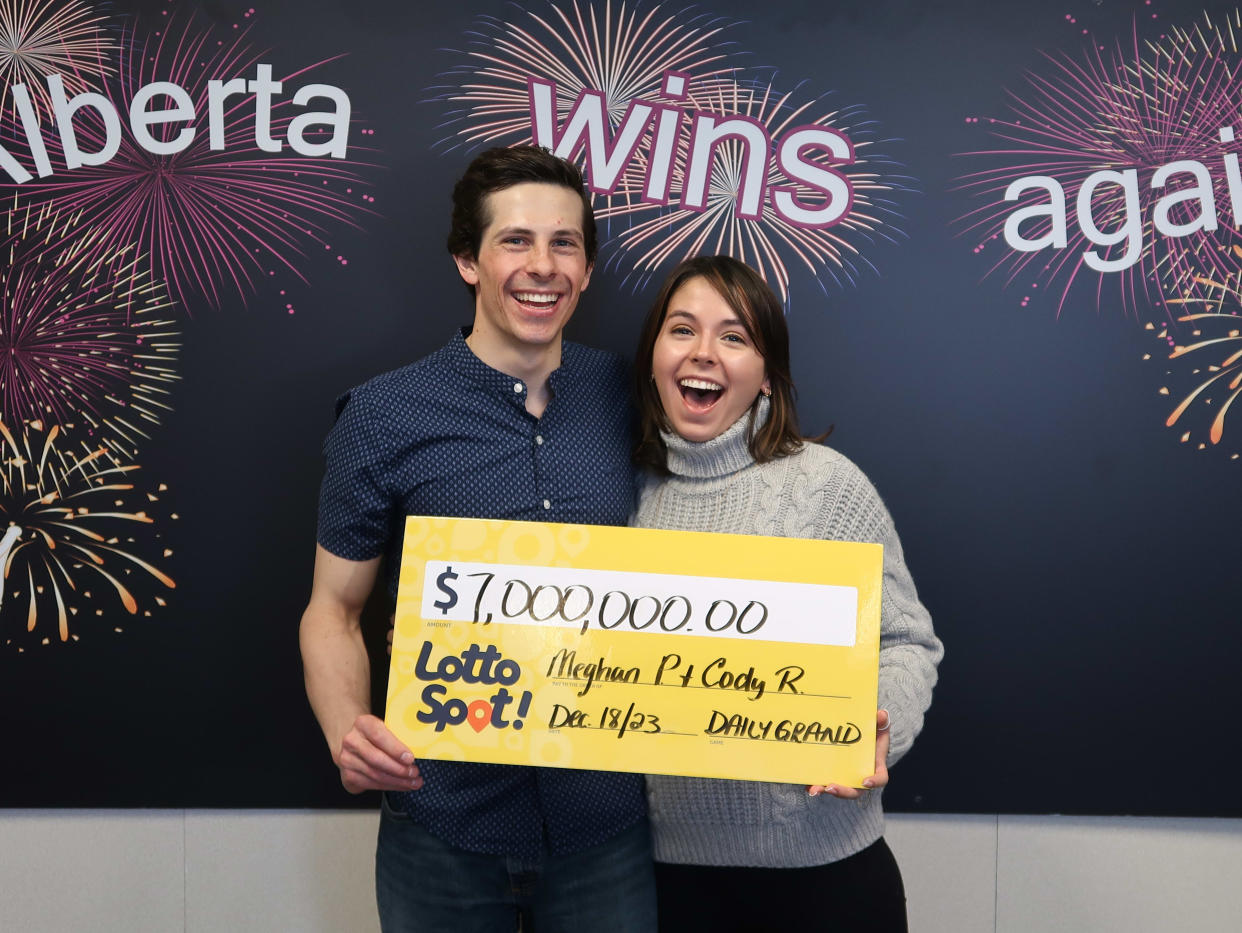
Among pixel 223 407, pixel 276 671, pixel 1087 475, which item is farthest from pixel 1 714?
pixel 1087 475

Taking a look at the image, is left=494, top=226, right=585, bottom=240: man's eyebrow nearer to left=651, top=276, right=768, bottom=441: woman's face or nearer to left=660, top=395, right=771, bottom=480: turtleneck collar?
left=651, top=276, right=768, bottom=441: woman's face

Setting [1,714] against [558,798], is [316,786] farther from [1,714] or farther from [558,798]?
[558,798]

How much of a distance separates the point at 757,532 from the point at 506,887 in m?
0.60

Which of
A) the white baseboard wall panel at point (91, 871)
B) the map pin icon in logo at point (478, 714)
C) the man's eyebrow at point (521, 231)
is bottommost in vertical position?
the white baseboard wall panel at point (91, 871)

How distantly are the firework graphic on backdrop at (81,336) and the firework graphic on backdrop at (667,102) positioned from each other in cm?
64

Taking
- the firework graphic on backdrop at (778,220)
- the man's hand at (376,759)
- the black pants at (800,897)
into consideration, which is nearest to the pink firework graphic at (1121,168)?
the firework graphic on backdrop at (778,220)

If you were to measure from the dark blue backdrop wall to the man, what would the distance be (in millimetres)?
417

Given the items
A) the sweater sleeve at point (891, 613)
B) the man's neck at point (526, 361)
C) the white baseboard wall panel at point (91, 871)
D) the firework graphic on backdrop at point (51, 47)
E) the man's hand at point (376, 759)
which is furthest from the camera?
the white baseboard wall panel at point (91, 871)

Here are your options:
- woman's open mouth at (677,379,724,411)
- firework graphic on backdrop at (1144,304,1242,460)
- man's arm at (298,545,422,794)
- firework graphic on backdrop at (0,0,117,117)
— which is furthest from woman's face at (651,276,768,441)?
firework graphic on backdrop at (0,0,117,117)

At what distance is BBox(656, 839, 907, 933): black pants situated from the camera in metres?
1.30

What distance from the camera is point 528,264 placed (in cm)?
136

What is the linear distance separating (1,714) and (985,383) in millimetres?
1947

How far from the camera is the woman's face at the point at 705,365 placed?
138 centimetres

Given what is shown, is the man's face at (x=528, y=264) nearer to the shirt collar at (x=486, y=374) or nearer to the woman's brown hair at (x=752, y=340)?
the shirt collar at (x=486, y=374)
